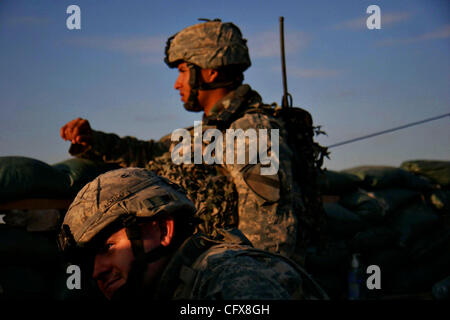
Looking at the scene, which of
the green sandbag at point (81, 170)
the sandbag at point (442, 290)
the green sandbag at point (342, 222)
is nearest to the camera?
the green sandbag at point (81, 170)

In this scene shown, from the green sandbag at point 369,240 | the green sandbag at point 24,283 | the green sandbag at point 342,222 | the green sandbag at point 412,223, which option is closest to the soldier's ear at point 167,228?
the green sandbag at point 24,283

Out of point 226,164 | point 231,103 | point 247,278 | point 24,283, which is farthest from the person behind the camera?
point 24,283

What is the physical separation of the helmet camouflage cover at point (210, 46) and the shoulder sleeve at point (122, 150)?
751 mm

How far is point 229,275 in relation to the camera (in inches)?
62.0

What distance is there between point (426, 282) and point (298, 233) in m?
4.48

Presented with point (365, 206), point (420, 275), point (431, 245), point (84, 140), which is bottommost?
point (420, 275)

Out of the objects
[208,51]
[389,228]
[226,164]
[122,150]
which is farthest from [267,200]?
[389,228]

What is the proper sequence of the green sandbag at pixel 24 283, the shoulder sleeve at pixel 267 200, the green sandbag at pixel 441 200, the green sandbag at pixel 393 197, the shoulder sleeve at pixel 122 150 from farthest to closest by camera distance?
the green sandbag at pixel 441 200
the green sandbag at pixel 393 197
the shoulder sleeve at pixel 122 150
the green sandbag at pixel 24 283
the shoulder sleeve at pixel 267 200

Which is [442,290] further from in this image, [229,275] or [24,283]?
[229,275]

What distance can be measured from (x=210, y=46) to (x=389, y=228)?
176 inches

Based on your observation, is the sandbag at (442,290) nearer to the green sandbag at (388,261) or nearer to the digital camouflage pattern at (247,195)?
the green sandbag at (388,261)

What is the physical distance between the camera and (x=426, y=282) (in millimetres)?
7539

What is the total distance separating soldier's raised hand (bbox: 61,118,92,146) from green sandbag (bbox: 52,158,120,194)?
0.41 metres

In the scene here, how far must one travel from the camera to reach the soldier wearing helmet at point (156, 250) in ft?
5.31
